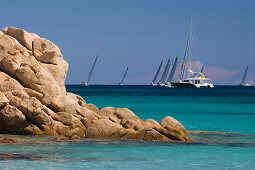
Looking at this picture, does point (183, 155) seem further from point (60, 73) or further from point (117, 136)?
point (60, 73)

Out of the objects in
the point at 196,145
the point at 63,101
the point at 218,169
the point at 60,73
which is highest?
the point at 60,73

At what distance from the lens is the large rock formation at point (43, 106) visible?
905 inches

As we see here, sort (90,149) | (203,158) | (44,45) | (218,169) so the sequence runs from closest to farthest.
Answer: (218,169)
(203,158)
(90,149)
(44,45)

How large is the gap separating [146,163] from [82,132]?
666cm

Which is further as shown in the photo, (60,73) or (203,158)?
(60,73)

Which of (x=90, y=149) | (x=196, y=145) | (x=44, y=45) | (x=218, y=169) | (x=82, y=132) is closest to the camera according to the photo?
(x=218, y=169)

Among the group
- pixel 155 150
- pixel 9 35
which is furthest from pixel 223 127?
pixel 9 35

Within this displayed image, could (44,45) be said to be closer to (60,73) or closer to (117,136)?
(60,73)

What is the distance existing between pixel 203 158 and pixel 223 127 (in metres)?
15.9

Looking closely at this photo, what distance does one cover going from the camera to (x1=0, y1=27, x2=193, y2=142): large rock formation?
23.0 m

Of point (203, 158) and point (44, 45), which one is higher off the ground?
point (44, 45)

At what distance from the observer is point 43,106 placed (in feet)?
77.3

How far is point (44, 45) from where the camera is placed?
27641 mm

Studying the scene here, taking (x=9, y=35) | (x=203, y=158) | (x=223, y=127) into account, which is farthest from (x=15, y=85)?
(x=223, y=127)
